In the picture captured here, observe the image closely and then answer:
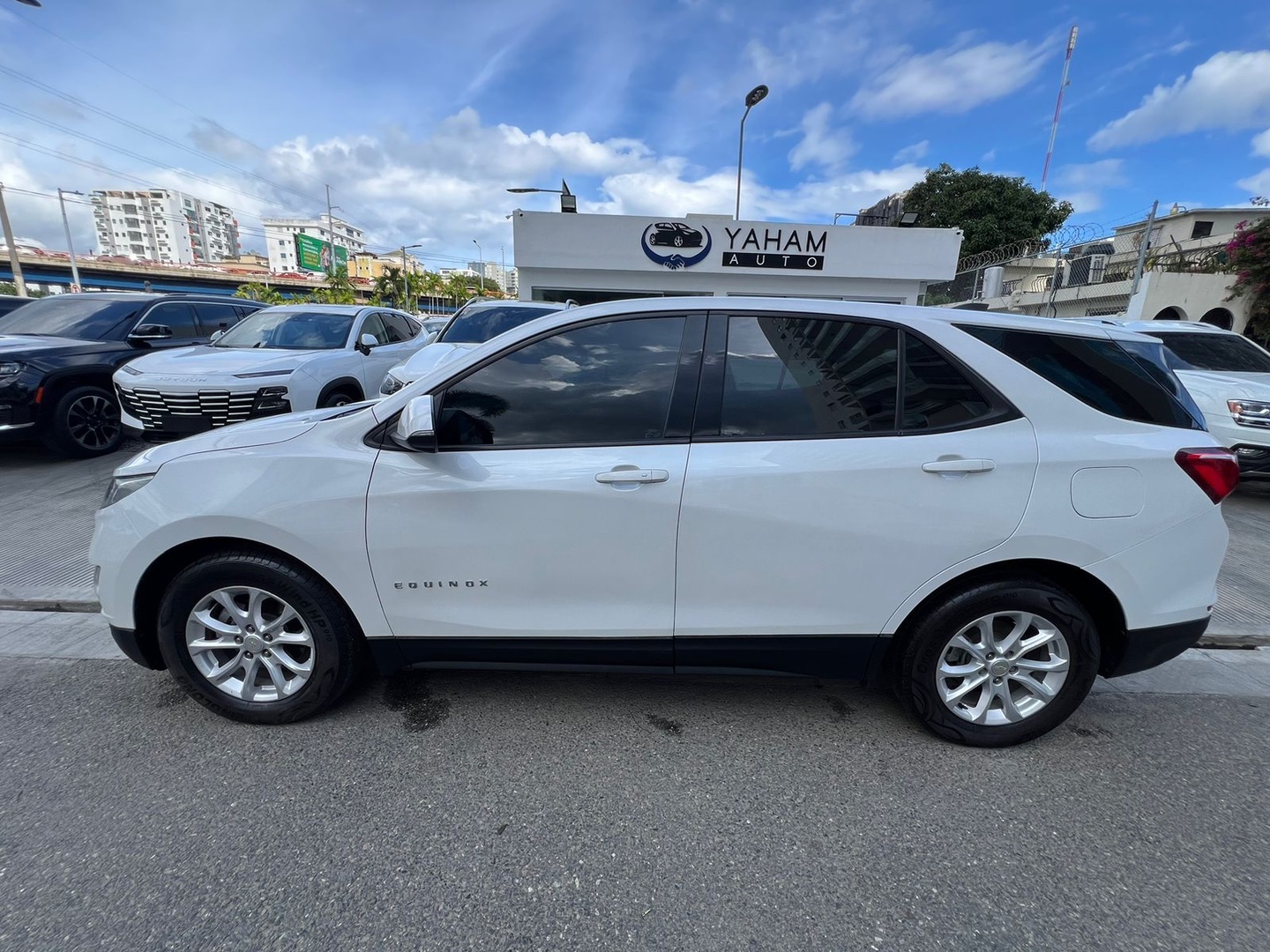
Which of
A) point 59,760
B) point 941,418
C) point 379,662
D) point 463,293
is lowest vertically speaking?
point 59,760

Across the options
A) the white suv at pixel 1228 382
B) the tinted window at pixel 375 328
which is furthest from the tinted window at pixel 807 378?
the tinted window at pixel 375 328

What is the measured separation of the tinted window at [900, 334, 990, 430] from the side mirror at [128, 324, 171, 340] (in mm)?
8250

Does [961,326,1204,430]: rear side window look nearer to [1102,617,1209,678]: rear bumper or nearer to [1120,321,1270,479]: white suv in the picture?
[1102,617,1209,678]: rear bumper

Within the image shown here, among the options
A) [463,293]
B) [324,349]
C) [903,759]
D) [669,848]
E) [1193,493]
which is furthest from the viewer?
[463,293]

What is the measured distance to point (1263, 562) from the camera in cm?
455

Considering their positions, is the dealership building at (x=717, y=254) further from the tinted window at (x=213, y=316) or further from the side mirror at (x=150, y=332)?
the side mirror at (x=150, y=332)

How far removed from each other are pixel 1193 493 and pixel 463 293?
262ft

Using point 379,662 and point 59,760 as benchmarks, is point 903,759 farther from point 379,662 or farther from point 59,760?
point 59,760

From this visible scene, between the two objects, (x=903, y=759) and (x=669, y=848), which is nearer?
(x=669, y=848)

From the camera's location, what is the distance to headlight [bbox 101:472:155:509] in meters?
2.36

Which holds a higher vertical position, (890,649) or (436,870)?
(890,649)

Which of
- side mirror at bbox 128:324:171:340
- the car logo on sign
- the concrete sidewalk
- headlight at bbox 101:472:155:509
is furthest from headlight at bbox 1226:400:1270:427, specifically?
side mirror at bbox 128:324:171:340

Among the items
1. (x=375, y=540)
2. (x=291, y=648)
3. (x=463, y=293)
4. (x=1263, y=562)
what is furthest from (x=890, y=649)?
(x=463, y=293)

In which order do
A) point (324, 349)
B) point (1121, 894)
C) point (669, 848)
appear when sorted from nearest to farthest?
1. point (1121, 894)
2. point (669, 848)
3. point (324, 349)
